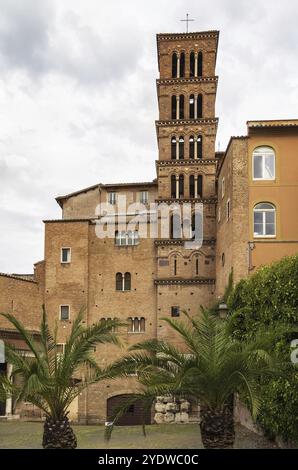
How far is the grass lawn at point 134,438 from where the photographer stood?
22031 millimetres

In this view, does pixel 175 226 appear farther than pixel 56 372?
Yes

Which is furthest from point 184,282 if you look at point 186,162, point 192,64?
point 192,64

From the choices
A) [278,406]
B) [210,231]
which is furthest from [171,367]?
[210,231]

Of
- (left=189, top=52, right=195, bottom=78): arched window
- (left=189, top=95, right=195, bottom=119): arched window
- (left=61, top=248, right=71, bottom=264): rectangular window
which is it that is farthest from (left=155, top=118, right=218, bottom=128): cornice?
(left=61, top=248, right=71, bottom=264): rectangular window

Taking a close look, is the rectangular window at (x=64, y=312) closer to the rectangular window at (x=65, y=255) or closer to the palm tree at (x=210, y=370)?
the rectangular window at (x=65, y=255)

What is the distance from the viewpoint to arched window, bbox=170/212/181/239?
129 ft

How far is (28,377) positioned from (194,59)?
2950 centimetres

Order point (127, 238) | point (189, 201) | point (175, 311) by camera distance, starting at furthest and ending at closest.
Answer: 1. point (127, 238)
2. point (189, 201)
3. point (175, 311)

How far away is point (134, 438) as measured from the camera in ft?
84.9

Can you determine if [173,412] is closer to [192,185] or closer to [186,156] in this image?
[192,185]

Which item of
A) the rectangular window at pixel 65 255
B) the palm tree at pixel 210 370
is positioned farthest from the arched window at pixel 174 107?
the palm tree at pixel 210 370

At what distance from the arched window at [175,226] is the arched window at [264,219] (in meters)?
9.49

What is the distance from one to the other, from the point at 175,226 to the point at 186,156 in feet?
14.5

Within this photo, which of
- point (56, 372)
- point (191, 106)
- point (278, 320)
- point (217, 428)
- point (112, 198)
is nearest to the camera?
point (217, 428)
